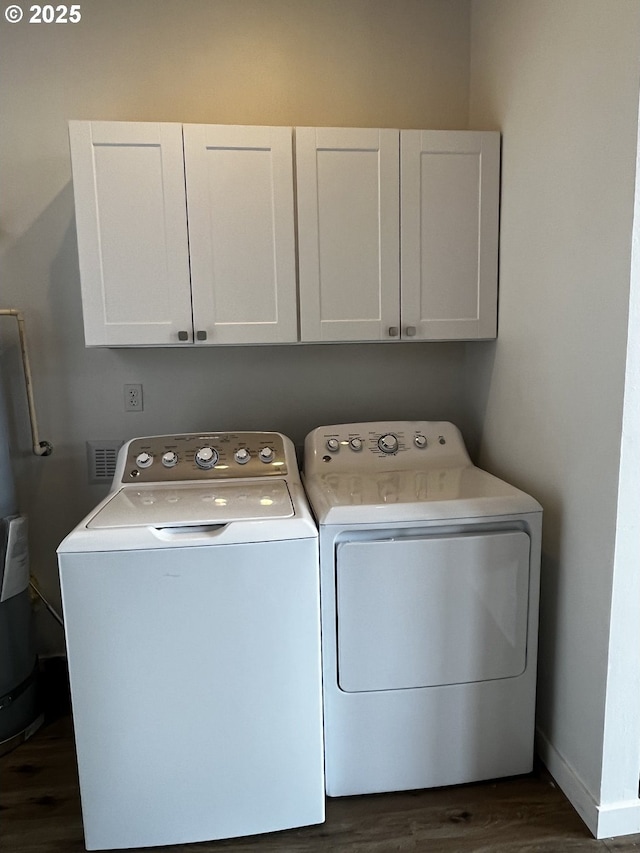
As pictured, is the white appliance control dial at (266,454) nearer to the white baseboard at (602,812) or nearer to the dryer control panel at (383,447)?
the dryer control panel at (383,447)

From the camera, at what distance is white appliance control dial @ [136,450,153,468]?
195 centimetres

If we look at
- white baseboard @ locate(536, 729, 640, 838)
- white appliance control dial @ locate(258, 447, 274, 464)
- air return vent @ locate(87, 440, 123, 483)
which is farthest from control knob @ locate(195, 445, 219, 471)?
white baseboard @ locate(536, 729, 640, 838)

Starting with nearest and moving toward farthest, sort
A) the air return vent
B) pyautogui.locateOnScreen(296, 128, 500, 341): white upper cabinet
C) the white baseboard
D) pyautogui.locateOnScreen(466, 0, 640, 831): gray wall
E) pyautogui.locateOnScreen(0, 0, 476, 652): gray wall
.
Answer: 1. pyautogui.locateOnScreen(466, 0, 640, 831): gray wall
2. the white baseboard
3. pyautogui.locateOnScreen(296, 128, 500, 341): white upper cabinet
4. pyautogui.locateOnScreen(0, 0, 476, 652): gray wall
5. the air return vent

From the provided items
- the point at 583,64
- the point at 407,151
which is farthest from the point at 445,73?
the point at 583,64

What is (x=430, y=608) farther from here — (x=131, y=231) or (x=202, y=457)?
(x=131, y=231)

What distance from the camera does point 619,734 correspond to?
4.97 ft

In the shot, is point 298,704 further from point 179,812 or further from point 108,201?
point 108,201

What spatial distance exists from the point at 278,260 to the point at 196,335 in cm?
36

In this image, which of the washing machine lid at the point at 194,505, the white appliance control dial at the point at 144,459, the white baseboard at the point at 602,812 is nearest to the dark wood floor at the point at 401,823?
the white baseboard at the point at 602,812

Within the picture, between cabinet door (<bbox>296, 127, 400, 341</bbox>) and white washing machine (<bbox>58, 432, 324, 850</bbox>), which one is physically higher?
cabinet door (<bbox>296, 127, 400, 341</bbox>)

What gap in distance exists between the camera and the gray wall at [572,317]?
1391 mm

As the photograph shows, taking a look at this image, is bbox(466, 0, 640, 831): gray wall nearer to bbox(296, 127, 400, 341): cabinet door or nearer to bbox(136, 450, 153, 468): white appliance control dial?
bbox(296, 127, 400, 341): cabinet door

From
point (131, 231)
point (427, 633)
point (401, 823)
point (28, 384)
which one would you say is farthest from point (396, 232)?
point (401, 823)

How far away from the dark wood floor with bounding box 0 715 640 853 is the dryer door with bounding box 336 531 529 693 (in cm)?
35
